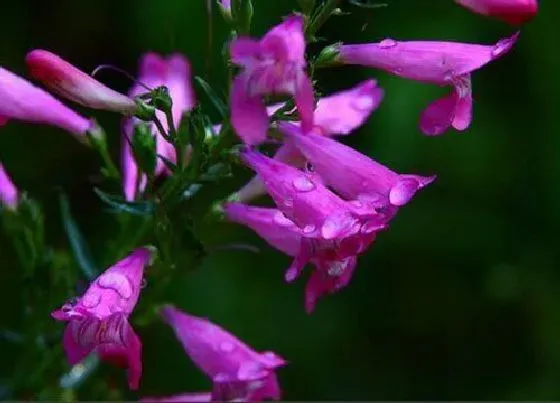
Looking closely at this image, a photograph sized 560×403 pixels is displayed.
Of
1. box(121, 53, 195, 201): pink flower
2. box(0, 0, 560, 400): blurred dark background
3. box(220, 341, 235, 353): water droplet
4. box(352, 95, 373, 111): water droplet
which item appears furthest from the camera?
box(0, 0, 560, 400): blurred dark background

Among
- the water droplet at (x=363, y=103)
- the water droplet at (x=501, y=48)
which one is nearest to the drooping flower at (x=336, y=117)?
the water droplet at (x=363, y=103)

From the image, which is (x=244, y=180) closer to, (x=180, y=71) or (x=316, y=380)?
(x=316, y=380)

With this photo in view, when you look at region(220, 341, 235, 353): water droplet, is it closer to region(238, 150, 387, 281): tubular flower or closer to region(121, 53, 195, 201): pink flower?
region(238, 150, 387, 281): tubular flower

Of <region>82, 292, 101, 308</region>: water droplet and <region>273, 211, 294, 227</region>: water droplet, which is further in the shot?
<region>273, 211, 294, 227</region>: water droplet

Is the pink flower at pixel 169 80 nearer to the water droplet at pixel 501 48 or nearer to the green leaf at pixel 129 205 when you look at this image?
A: the green leaf at pixel 129 205

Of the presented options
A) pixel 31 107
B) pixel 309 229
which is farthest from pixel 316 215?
pixel 31 107

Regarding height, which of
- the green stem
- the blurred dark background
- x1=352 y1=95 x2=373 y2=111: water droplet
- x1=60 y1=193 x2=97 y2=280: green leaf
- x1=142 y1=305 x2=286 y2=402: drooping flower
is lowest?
the blurred dark background

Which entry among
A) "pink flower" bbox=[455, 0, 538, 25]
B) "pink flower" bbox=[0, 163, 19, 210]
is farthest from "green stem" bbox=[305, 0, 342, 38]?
"pink flower" bbox=[0, 163, 19, 210]

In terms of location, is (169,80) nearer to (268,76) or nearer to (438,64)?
(438,64)
